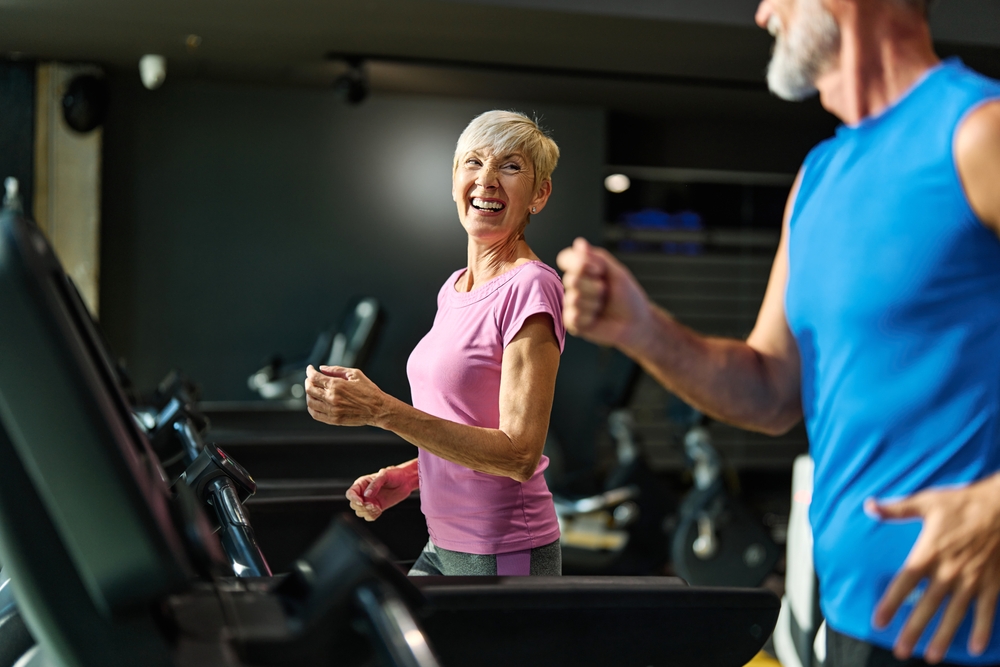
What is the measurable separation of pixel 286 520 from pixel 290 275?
15.8 feet

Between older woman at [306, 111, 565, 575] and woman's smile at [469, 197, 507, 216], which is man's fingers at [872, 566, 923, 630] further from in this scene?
woman's smile at [469, 197, 507, 216]

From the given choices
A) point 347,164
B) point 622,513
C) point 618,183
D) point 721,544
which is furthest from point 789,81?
point 618,183

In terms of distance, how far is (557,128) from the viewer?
6672mm

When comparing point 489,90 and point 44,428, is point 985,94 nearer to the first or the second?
point 44,428

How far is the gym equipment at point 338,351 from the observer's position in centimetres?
529

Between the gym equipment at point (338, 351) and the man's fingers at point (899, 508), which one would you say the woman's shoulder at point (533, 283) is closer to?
the man's fingers at point (899, 508)

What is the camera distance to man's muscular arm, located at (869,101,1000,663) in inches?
32.7

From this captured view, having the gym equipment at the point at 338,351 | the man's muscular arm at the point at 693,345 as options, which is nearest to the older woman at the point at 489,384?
the man's muscular arm at the point at 693,345

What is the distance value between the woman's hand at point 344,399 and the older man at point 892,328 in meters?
0.47

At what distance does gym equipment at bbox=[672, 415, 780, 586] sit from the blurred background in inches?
25.9

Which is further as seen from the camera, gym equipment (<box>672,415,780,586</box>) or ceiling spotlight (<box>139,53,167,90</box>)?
ceiling spotlight (<box>139,53,167,90</box>)

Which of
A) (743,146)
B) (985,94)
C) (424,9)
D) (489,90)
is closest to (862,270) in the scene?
(985,94)

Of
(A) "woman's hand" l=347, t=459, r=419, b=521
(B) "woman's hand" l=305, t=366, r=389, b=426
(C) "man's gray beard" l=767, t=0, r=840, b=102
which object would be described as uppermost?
(C) "man's gray beard" l=767, t=0, r=840, b=102

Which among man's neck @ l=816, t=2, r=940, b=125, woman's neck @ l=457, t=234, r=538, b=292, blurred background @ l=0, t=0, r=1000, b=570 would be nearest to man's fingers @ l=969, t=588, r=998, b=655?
man's neck @ l=816, t=2, r=940, b=125
